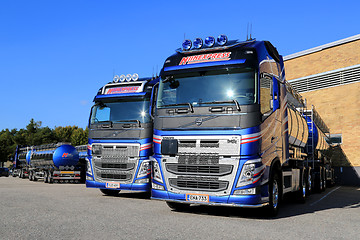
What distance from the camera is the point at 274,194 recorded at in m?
8.62

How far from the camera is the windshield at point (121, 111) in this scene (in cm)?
1186

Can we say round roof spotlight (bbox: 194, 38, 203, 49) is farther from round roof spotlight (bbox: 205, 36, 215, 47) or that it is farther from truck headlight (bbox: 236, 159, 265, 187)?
truck headlight (bbox: 236, 159, 265, 187)

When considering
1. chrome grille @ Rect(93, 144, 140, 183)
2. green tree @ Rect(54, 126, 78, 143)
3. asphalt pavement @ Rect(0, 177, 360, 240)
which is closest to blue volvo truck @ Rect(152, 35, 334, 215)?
asphalt pavement @ Rect(0, 177, 360, 240)

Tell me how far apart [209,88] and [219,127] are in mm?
968

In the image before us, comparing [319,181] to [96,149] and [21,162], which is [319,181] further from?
[21,162]

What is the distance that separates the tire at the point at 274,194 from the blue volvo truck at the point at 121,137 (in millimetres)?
4110

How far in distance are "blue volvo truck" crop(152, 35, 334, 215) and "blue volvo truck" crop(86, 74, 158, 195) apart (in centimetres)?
282

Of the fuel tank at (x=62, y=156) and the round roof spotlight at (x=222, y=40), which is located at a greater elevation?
the round roof spotlight at (x=222, y=40)

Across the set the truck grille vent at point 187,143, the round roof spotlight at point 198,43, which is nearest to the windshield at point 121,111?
the round roof spotlight at point 198,43

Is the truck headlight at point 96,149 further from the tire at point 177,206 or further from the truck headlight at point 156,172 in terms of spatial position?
the truck headlight at point 156,172

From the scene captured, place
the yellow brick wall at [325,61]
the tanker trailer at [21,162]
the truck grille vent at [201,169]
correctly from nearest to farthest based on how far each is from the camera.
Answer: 1. the truck grille vent at [201,169]
2. the yellow brick wall at [325,61]
3. the tanker trailer at [21,162]

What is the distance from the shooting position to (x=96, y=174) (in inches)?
475

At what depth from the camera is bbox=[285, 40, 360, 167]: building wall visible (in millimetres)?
28531

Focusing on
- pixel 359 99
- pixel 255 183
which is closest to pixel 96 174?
pixel 255 183
